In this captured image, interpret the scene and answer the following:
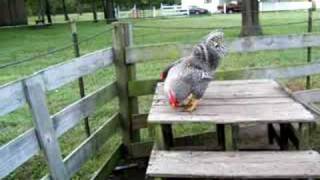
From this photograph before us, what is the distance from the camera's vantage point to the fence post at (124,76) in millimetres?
Answer: 4891

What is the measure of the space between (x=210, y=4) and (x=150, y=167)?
58.6 meters

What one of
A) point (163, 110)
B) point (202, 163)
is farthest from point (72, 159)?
point (202, 163)

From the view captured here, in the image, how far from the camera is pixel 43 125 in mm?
3170

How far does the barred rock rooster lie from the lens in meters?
3.51

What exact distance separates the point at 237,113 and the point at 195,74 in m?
0.38

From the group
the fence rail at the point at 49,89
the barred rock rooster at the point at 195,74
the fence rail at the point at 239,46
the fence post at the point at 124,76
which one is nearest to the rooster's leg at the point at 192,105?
the barred rock rooster at the point at 195,74

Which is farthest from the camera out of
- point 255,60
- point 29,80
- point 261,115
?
point 255,60

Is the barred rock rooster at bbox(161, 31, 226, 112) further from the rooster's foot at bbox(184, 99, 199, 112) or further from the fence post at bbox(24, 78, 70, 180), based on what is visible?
the fence post at bbox(24, 78, 70, 180)

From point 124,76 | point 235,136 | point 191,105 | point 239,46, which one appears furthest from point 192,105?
point 239,46

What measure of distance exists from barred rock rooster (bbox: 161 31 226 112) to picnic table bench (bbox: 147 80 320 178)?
0.10 m

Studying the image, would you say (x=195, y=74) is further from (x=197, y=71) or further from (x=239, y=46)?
(x=239, y=46)

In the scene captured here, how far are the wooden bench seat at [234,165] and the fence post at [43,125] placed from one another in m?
0.61

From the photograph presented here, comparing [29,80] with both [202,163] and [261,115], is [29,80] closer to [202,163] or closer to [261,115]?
[202,163]

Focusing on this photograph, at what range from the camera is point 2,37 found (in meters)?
22.9
